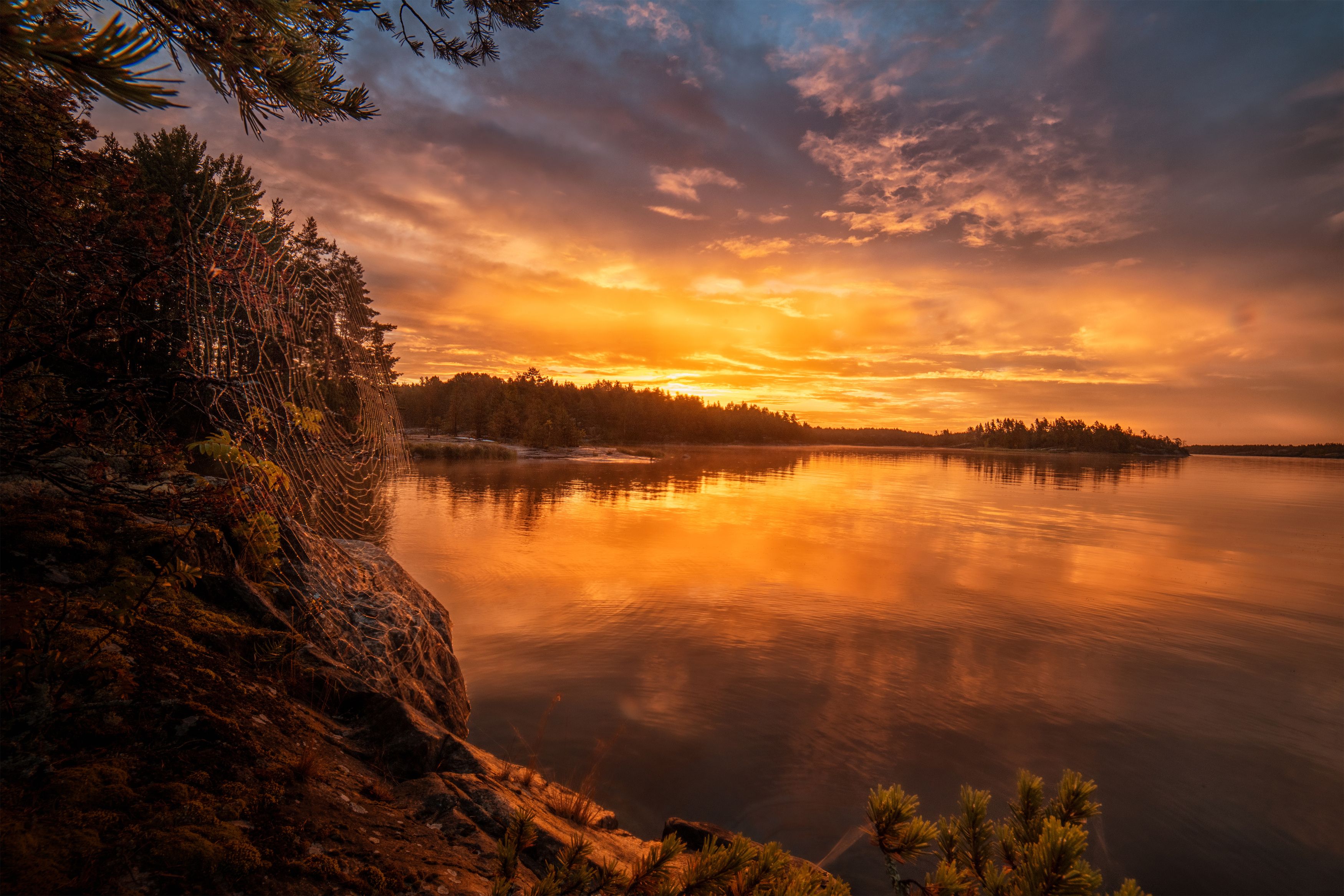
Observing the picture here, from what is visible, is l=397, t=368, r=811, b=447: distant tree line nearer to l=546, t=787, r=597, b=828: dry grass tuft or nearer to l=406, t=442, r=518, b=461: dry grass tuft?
l=406, t=442, r=518, b=461: dry grass tuft

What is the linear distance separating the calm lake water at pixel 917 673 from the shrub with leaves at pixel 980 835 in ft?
12.9

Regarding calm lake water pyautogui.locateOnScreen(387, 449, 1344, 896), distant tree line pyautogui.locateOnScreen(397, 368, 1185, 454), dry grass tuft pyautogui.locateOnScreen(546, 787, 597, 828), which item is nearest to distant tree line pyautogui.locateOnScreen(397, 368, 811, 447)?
distant tree line pyautogui.locateOnScreen(397, 368, 1185, 454)

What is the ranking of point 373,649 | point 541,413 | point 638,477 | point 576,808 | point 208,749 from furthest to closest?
point 541,413, point 638,477, point 373,649, point 576,808, point 208,749

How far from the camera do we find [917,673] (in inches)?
471

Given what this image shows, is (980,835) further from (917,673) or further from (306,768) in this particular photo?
(917,673)

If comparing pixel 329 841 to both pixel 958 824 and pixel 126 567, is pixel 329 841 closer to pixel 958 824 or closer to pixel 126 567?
pixel 126 567

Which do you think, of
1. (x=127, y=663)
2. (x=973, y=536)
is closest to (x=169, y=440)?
(x=127, y=663)

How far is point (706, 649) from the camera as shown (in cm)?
1289

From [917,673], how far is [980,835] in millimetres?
9602

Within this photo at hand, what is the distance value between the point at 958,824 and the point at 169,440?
572 centimetres

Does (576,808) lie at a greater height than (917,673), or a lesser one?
greater

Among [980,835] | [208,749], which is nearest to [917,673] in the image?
[980,835]

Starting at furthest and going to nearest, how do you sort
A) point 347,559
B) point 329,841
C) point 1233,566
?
1. point 1233,566
2. point 347,559
3. point 329,841

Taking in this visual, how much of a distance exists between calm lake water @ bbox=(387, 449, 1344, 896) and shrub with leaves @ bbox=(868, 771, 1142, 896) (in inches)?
155
